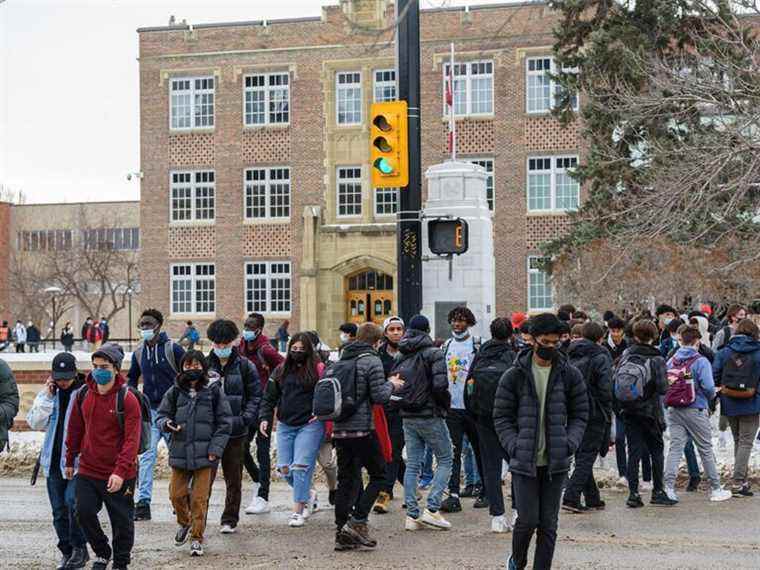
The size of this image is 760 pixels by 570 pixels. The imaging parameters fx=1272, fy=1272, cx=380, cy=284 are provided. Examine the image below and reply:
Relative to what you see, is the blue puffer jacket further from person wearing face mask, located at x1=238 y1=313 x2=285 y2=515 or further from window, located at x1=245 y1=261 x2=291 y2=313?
window, located at x1=245 y1=261 x2=291 y2=313

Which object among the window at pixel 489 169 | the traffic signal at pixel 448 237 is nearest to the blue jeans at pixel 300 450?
the traffic signal at pixel 448 237

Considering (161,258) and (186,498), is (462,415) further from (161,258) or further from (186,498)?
(161,258)

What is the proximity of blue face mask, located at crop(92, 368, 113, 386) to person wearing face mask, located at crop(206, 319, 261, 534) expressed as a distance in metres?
1.94

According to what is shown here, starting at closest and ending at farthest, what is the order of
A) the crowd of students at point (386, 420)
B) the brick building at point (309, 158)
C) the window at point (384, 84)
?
the crowd of students at point (386, 420)
the brick building at point (309, 158)
the window at point (384, 84)

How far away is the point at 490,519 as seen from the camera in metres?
12.1

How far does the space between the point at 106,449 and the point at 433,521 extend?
11.1ft

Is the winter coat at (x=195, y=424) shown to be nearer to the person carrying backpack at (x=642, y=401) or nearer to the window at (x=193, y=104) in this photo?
the person carrying backpack at (x=642, y=401)

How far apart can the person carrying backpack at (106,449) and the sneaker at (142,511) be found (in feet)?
9.37

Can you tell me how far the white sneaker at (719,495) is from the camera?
13031 millimetres

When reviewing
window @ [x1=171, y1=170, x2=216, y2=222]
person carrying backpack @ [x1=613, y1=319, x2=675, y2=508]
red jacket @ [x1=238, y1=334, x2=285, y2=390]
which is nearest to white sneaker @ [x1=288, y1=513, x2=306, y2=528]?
red jacket @ [x1=238, y1=334, x2=285, y2=390]

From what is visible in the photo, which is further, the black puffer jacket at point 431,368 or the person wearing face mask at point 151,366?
the person wearing face mask at point 151,366

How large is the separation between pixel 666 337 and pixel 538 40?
28.4 meters

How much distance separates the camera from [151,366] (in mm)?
12445

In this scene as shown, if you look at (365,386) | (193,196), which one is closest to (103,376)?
(365,386)
